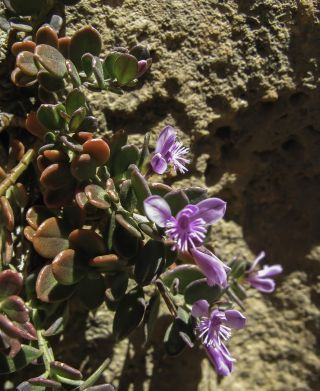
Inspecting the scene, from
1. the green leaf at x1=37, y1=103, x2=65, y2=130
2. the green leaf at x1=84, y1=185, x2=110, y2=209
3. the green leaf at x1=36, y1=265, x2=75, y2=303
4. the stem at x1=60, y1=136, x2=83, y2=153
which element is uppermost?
the green leaf at x1=37, y1=103, x2=65, y2=130

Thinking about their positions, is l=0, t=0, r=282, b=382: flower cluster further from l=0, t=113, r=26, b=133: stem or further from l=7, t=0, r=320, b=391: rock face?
l=7, t=0, r=320, b=391: rock face

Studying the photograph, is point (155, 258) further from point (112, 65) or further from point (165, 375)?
point (165, 375)

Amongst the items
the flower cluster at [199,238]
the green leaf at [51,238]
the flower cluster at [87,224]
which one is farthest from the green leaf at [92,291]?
the flower cluster at [199,238]

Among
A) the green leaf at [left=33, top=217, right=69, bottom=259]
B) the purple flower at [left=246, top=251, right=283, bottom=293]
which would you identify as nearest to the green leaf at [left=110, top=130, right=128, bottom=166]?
the green leaf at [left=33, top=217, right=69, bottom=259]

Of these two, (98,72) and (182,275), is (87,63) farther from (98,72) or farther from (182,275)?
(182,275)

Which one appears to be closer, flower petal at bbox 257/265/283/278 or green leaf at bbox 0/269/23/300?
green leaf at bbox 0/269/23/300

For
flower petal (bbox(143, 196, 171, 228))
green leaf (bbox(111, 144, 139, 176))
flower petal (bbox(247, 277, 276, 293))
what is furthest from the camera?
flower petal (bbox(247, 277, 276, 293))

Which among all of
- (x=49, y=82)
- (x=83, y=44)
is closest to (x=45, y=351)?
(x=49, y=82)

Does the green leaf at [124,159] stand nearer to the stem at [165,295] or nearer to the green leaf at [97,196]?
the green leaf at [97,196]
